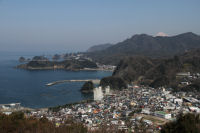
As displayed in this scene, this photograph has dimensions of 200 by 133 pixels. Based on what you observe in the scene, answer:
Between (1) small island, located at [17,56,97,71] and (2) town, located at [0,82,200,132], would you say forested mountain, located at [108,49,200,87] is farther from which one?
(1) small island, located at [17,56,97,71]

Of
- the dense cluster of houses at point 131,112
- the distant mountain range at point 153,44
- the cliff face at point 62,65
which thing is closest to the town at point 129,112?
the dense cluster of houses at point 131,112

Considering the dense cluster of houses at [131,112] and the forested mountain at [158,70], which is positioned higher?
the forested mountain at [158,70]

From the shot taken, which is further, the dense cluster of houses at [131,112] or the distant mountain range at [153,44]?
the distant mountain range at [153,44]

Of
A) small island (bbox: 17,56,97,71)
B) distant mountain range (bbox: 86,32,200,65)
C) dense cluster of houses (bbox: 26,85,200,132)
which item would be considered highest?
distant mountain range (bbox: 86,32,200,65)

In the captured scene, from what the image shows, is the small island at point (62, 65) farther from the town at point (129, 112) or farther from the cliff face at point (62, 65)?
the town at point (129, 112)

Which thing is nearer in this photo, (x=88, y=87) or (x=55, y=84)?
(x=88, y=87)

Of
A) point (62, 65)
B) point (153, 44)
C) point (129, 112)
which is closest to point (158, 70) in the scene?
point (129, 112)

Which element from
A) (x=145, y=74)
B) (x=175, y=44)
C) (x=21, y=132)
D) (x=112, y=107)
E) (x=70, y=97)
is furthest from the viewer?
(x=175, y=44)

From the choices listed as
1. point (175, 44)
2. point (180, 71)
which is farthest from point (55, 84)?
point (175, 44)

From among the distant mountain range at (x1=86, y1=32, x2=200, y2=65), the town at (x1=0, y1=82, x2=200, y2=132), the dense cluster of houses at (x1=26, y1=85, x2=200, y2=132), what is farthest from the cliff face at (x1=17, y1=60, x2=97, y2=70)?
the dense cluster of houses at (x1=26, y1=85, x2=200, y2=132)

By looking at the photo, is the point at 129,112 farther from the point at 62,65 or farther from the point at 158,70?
the point at 62,65

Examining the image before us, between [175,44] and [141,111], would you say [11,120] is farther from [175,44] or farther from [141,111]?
[175,44]
